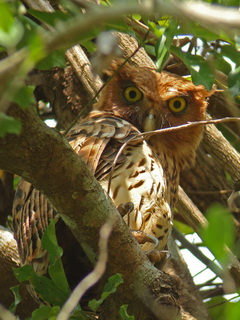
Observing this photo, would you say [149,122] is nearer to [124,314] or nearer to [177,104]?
[177,104]

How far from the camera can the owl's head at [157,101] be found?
4.25 metres

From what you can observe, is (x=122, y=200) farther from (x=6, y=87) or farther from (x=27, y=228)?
(x=6, y=87)

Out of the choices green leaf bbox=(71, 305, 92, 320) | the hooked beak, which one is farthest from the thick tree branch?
the hooked beak

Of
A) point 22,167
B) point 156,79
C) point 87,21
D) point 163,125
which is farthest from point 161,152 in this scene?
point 87,21

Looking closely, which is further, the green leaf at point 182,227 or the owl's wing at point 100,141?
the green leaf at point 182,227

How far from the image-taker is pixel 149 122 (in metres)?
4.11

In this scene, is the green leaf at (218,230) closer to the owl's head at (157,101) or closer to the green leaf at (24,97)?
the green leaf at (24,97)

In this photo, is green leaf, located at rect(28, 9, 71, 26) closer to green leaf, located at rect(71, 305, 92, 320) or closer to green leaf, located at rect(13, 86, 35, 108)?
green leaf, located at rect(13, 86, 35, 108)

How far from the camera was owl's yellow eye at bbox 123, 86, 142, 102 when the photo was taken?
171 inches

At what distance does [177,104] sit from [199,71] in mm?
1358

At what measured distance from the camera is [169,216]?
3.60 metres

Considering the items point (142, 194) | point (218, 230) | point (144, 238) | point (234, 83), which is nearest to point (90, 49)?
point (234, 83)

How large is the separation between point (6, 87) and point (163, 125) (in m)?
2.72

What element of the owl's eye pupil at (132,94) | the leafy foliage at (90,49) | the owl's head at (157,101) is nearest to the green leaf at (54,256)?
the leafy foliage at (90,49)
